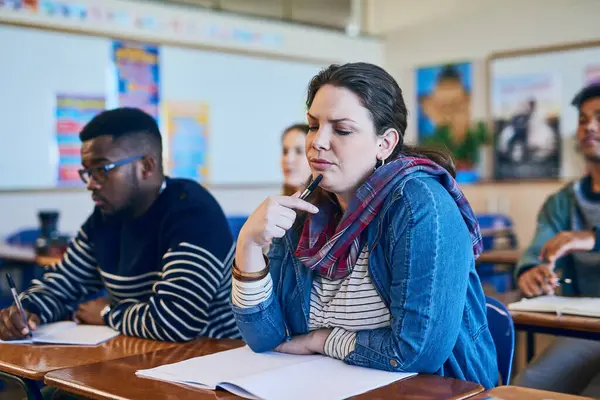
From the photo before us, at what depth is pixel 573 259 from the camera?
284cm

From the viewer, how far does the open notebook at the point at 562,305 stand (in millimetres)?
2232

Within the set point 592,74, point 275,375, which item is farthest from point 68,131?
point 275,375

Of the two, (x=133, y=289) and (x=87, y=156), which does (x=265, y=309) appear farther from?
(x=87, y=156)

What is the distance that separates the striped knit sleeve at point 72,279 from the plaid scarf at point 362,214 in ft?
3.40

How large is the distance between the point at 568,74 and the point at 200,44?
3.32m

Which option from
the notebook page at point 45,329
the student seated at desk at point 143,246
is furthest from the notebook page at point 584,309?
the notebook page at point 45,329

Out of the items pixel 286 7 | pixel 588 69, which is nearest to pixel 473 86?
pixel 588 69

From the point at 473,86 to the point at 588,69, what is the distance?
1.16 m

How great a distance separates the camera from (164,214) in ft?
7.41

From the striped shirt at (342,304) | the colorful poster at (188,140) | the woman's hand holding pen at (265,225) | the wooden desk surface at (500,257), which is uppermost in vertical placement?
the colorful poster at (188,140)

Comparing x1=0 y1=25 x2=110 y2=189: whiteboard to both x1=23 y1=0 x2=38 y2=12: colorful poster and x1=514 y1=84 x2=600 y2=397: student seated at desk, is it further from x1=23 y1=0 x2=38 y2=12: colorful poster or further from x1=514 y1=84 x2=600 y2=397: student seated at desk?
x1=514 y1=84 x2=600 y2=397: student seated at desk

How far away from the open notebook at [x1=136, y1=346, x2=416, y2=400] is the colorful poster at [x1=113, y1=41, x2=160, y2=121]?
15.9ft

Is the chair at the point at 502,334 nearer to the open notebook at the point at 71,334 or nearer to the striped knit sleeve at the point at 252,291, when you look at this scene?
the striped knit sleeve at the point at 252,291

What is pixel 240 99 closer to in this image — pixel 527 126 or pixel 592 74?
pixel 527 126
